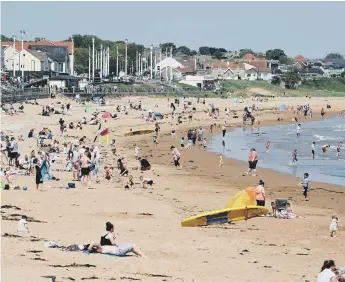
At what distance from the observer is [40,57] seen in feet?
306

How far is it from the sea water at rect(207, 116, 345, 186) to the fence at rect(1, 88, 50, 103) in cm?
1636

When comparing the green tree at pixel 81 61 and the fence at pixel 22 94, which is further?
the green tree at pixel 81 61

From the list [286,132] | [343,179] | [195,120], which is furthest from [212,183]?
[195,120]

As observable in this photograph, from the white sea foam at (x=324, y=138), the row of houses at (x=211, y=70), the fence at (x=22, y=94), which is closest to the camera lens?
the white sea foam at (x=324, y=138)

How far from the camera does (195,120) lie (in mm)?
60219

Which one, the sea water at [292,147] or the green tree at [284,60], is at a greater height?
the green tree at [284,60]

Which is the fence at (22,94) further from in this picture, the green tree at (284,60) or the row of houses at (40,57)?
the green tree at (284,60)

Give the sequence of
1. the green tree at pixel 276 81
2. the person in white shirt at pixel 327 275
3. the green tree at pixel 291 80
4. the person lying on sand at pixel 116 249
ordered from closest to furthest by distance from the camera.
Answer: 1. the person in white shirt at pixel 327 275
2. the person lying on sand at pixel 116 249
3. the green tree at pixel 291 80
4. the green tree at pixel 276 81

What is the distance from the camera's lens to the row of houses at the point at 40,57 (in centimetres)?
9294

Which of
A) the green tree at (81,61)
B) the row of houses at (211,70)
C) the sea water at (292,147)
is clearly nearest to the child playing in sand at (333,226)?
the sea water at (292,147)

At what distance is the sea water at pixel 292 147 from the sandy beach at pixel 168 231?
2425 millimetres

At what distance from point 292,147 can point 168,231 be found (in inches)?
1065

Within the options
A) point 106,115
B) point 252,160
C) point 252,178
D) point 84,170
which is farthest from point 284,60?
point 84,170

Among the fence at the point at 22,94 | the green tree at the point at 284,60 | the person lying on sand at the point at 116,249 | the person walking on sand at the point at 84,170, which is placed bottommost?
the person lying on sand at the point at 116,249
